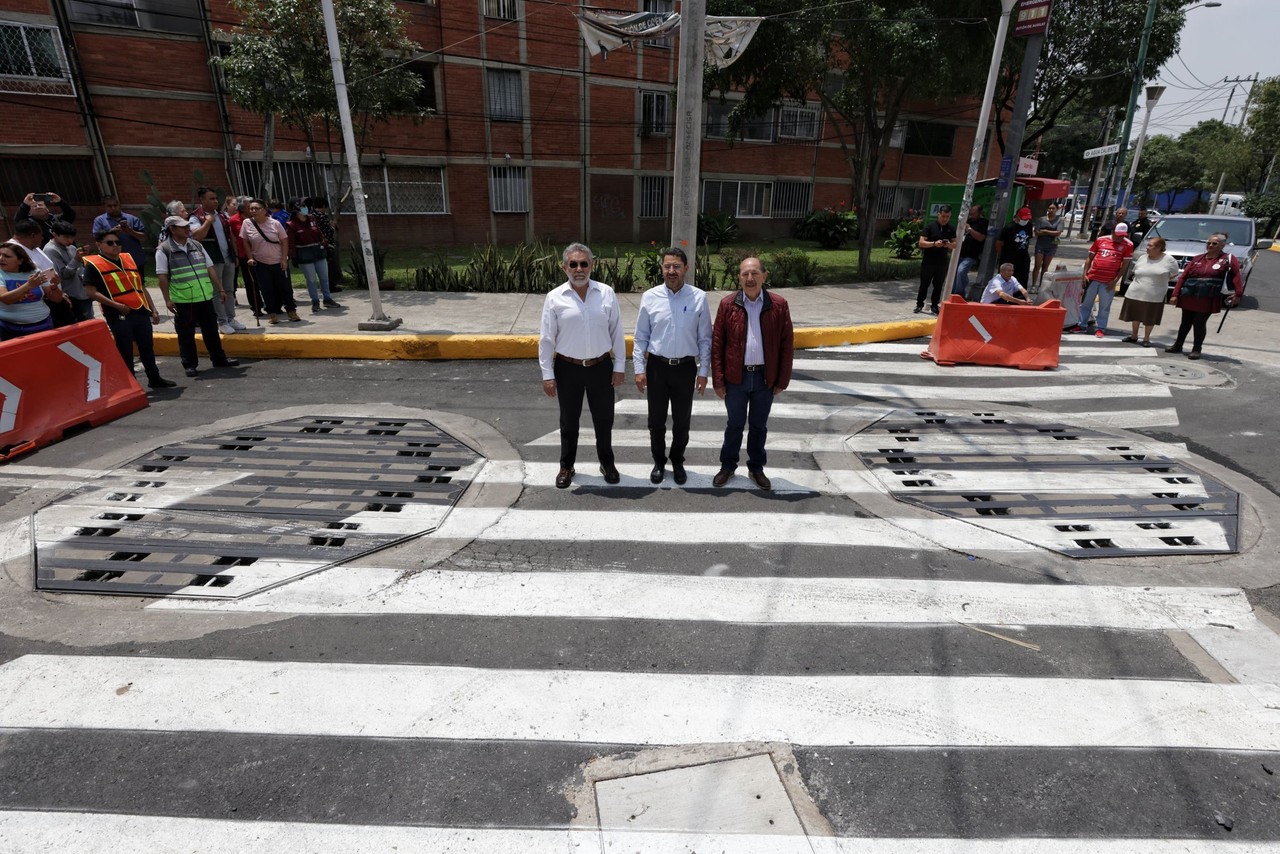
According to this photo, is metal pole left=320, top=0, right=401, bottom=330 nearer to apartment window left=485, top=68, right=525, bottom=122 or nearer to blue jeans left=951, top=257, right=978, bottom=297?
blue jeans left=951, top=257, right=978, bottom=297

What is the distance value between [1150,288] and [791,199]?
2273cm

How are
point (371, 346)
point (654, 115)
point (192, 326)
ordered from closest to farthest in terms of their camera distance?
point (192, 326), point (371, 346), point (654, 115)

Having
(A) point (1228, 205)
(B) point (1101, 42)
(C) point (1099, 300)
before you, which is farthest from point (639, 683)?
(A) point (1228, 205)

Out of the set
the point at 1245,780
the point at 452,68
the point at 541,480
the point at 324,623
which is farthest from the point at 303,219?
the point at 452,68

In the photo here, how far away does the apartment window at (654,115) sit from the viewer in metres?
26.9

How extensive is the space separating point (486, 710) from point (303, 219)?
10105mm

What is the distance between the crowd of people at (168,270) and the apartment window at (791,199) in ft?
76.8

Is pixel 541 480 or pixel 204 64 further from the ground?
pixel 204 64

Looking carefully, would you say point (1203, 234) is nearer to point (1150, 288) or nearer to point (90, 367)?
point (1150, 288)

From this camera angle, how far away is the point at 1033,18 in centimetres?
969

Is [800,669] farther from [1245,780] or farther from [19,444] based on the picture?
[19,444]

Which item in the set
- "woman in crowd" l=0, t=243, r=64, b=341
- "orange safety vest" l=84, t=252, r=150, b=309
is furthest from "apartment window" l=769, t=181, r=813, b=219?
"woman in crowd" l=0, t=243, r=64, b=341

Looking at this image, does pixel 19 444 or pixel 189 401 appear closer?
pixel 19 444

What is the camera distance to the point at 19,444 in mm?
6195
